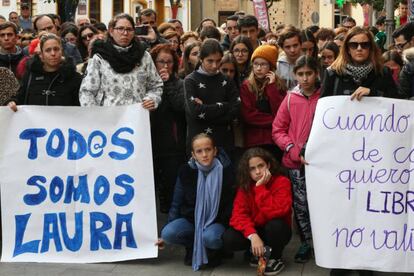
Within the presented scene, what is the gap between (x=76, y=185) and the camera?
6113 mm

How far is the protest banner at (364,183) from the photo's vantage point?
543 centimetres

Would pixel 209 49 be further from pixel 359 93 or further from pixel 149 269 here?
pixel 149 269

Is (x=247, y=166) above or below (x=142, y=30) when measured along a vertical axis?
below

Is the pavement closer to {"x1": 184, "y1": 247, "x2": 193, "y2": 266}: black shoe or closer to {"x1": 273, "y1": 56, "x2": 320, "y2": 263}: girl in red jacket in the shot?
{"x1": 184, "y1": 247, "x2": 193, "y2": 266}: black shoe

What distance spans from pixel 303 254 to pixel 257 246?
629mm

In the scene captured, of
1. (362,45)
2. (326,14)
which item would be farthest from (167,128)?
(326,14)

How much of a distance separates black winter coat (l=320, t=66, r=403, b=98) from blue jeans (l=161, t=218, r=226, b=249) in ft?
4.20

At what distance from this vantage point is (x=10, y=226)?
240 inches

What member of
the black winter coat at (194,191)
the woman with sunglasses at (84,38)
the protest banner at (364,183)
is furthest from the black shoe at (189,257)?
the woman with sunglasses at (84,38)

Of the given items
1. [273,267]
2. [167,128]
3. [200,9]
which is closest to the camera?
[273,267]

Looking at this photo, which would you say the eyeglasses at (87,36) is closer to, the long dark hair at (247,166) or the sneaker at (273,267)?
the long dark hair at (247,166)

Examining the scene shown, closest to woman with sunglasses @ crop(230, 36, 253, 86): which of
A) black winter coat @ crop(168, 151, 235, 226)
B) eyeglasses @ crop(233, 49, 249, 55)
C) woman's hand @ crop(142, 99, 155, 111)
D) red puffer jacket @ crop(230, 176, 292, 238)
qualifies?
eyeglasses @ crop(233, 49, 249, 55)

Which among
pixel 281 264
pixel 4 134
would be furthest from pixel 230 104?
pixel 4 134

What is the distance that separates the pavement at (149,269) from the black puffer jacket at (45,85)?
4.24 ft
